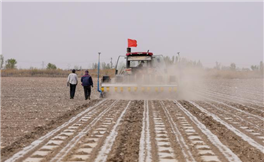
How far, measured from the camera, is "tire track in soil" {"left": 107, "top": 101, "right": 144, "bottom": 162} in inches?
245

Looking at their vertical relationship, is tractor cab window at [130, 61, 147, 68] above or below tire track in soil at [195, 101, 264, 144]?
above

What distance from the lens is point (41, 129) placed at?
909 cm

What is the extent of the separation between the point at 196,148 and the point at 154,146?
0.82 meters

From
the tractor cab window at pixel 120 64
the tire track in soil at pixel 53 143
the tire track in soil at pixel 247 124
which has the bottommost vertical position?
the tire track in soil at pixel 53 143

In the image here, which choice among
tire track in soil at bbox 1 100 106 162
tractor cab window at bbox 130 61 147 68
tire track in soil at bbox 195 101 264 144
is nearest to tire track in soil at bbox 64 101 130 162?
tire track in soil at bbox 1 100 106 162

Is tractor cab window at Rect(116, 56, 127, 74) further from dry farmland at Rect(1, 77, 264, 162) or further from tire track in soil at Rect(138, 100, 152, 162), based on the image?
tire track in soil at Rect(138, 100, 152, 162)

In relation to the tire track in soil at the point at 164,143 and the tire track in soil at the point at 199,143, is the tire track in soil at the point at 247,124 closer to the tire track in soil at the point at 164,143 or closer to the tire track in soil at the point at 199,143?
the tire track in soil at the point at 199,143

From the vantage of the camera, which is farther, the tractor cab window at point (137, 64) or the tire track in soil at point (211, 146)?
the tractor cab window at point (137, 64)

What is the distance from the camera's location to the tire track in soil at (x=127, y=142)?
6.23 meters

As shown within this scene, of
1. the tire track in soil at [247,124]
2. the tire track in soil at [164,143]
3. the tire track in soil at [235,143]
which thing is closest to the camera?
the tire track in soil at [164,143]

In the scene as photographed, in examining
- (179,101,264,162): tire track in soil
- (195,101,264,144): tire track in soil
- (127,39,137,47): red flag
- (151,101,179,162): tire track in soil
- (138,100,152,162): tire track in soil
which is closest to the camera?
(138,100,152,162): tire track in soil

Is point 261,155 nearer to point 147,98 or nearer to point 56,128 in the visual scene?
point 56,128

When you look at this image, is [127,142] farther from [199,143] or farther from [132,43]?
[132,43]

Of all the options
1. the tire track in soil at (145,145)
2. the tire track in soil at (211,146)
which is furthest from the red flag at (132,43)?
the tire track in soil at (211,146)
